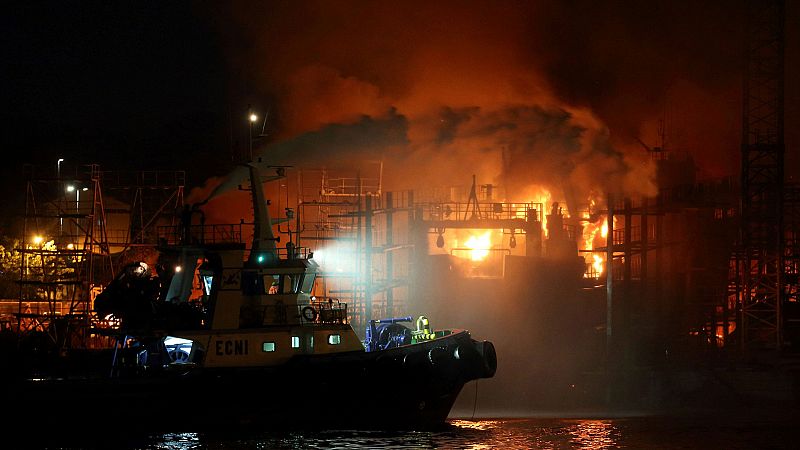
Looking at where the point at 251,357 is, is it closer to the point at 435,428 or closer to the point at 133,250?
the point at 435,428

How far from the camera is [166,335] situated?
30609 millimetres

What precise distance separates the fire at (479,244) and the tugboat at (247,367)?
26572 mm

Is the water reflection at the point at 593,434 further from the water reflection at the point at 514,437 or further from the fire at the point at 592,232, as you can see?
the fire at the point at 592,232

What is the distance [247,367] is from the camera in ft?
101

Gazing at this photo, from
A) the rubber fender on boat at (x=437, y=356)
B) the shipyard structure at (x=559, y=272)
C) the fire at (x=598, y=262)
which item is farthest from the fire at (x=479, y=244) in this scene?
the rubber fender on boat at (x=437, y=356)

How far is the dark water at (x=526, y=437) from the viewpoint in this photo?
30547 mm

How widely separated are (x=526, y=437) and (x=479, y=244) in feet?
89.4

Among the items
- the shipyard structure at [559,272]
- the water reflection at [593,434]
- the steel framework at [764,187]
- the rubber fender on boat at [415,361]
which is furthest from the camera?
the steel framework at [764,187]

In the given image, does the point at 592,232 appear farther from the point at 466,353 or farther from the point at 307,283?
the point at 307,283

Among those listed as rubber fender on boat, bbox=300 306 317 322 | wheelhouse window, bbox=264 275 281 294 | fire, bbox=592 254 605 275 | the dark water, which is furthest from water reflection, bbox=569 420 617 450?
fire, bbox=592 254 605 275

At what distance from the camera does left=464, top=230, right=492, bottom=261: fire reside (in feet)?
193

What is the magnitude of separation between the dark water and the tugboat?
49 centimetres

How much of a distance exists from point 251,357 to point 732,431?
15244mm

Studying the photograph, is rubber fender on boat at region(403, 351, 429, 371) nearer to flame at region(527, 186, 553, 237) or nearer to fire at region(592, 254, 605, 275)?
flame at region(527, 186, 553, 237)
